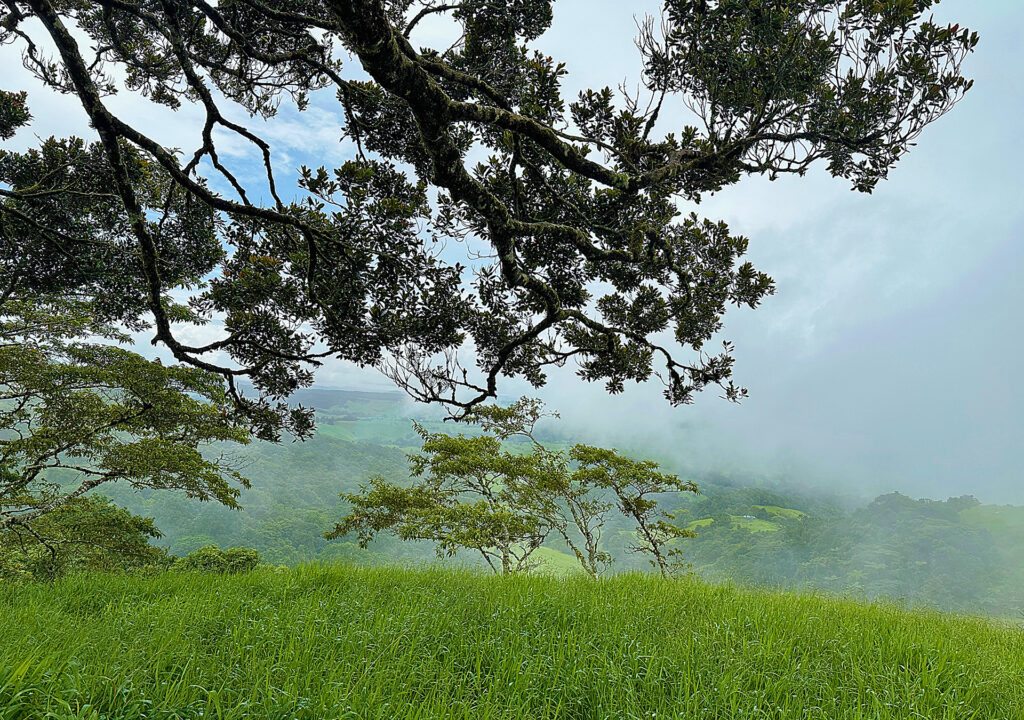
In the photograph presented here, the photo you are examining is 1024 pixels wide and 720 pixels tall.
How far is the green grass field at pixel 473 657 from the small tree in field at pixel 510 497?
6.34 metres

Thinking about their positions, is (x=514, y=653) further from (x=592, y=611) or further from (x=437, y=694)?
(x=592, y=611)

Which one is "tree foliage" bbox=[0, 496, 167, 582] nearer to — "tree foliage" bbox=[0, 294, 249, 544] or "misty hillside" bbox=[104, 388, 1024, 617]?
"tree foliage" bbox=[0, 294, 249, 544]

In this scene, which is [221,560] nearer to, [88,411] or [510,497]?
[88,411]

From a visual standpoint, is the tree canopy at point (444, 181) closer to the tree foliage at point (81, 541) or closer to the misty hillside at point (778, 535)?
the tree foliage at point (81, 541)

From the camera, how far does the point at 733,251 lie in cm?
633

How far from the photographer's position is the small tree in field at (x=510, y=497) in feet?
35.4

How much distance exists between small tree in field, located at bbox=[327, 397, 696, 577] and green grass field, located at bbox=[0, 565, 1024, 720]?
6.34 m

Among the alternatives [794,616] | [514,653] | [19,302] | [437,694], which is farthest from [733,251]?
[19,302]

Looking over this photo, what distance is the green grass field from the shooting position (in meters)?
2.34

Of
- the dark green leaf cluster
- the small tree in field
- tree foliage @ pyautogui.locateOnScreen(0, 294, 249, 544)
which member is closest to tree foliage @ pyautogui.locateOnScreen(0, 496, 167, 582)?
tree foliage @ pyautogui.locateOnScreen(0, 294, 249, 544)

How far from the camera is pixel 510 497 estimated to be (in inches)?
480

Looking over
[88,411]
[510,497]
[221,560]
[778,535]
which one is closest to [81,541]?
[88,411]

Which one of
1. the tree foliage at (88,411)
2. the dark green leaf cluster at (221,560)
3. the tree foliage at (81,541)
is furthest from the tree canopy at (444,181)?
the dark green leaf cluster at (221,560)

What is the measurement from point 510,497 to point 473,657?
9.33 m
